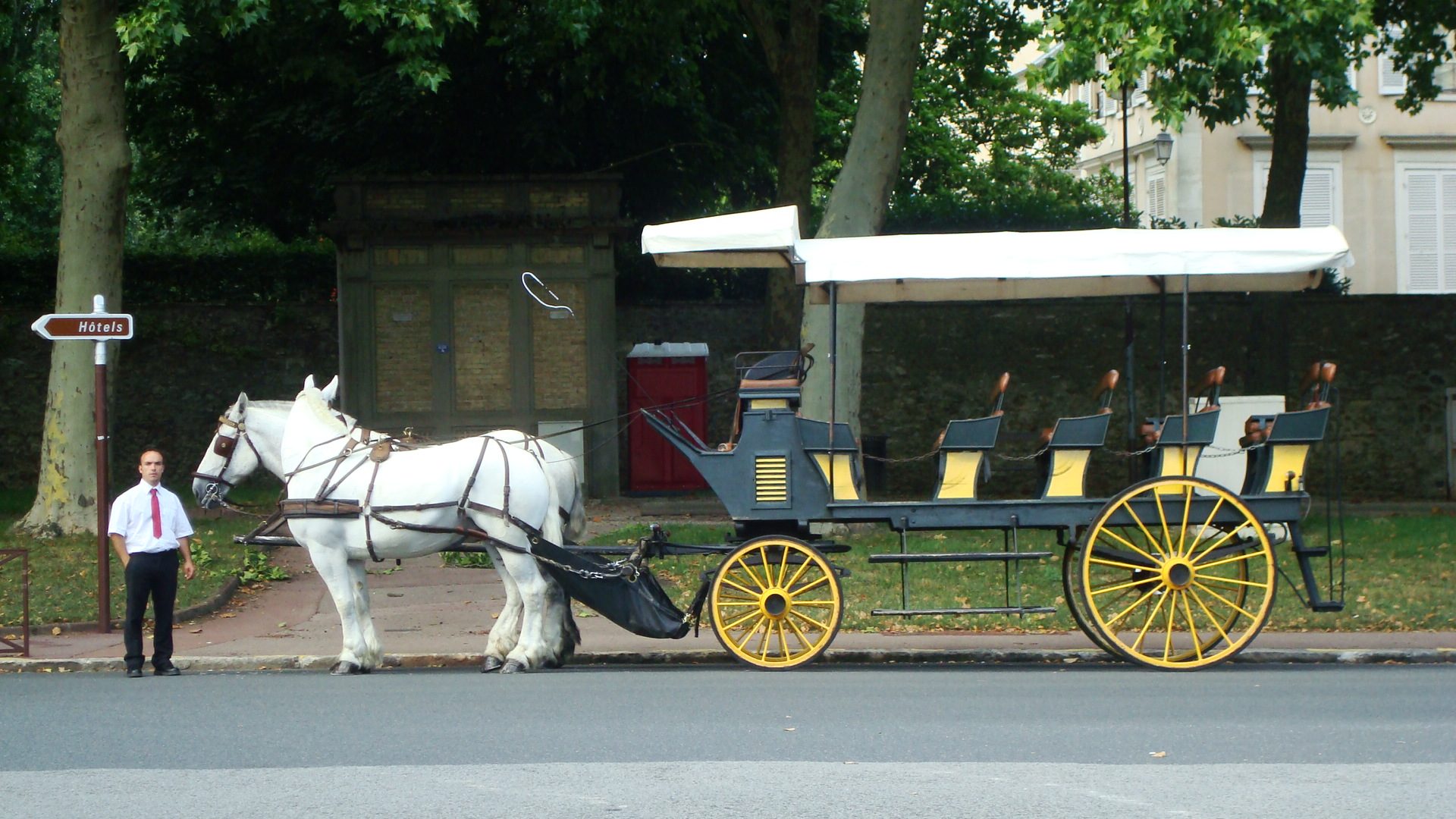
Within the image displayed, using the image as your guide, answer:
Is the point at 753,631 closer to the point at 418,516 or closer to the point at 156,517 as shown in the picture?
the point at 418,516

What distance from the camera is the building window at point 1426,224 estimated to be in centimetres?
3359

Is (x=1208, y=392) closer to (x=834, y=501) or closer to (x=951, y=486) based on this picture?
(x=951, y=486)

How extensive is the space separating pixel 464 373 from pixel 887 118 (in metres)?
7.49

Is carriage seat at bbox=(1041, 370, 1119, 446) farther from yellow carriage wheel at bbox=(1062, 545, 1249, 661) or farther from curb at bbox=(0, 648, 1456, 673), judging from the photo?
curb at bbox=(0, 648, 1456, 673)

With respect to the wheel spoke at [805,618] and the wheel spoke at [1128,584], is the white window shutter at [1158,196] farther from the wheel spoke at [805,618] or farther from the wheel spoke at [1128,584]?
the wheel spoke at [805,618]

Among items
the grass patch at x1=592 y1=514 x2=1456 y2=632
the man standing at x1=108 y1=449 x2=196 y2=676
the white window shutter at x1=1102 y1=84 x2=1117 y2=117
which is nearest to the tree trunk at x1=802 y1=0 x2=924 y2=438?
the grass patch at x1=592 y1=514 x2=1456 y2=632

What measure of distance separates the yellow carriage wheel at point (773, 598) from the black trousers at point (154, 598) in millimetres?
3805

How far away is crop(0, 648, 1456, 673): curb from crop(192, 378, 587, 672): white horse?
679 millimetres

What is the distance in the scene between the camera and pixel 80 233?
1641 cm

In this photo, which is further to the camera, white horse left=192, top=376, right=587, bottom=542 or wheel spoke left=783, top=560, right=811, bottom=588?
white horse left=192, top=376, right=587, bottom=542

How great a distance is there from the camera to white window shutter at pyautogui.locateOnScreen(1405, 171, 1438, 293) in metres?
33.6

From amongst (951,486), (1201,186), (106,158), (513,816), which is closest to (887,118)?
(951,486)

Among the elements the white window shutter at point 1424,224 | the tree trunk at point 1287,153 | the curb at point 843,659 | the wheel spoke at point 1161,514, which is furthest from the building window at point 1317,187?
the wheel spoke at point 1161,514

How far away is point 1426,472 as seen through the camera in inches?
885
